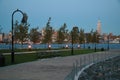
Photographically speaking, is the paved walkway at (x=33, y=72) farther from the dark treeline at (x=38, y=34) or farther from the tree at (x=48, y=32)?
the tree at (x=48, y=32)

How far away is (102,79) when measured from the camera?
21359 mm

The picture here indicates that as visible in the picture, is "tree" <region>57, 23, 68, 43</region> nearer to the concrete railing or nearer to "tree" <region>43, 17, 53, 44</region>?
"tree" <region>43, 17, 53, 44</region>

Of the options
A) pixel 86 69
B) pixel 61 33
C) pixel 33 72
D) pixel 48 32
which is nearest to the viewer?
pixel 33 72

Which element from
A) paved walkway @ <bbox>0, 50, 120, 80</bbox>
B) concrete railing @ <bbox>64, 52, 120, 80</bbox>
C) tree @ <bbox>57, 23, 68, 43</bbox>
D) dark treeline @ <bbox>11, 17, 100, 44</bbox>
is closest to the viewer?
paved walkway @ <bbox>0, 50, 120, 80</bbox>

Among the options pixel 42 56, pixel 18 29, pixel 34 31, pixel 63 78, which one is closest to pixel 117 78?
pixel 63 78

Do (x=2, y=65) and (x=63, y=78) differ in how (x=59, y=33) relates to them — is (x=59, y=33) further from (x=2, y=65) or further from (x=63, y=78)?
(x=63, y=78)

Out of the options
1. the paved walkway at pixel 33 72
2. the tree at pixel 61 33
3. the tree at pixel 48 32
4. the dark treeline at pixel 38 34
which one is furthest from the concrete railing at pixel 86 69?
the tree at pixel 61 33

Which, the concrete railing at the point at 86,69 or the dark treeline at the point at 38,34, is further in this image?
the dark treeline at the point at 38,34

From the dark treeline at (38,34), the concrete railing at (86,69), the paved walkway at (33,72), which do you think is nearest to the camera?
the paved walkway at (33,72)

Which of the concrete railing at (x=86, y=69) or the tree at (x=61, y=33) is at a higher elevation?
the tree at (x=61, y=33)

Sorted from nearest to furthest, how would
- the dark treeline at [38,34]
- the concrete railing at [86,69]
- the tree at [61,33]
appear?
the concrete railing at [86,69] < the dark treeline at [38,34] < the tree at [61,33]

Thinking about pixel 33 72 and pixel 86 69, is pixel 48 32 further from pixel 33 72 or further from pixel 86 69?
pixel 33 72

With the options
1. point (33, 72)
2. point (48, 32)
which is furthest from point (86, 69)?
point (48, 32)

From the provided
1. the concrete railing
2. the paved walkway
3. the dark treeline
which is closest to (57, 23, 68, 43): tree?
the dark treeline
